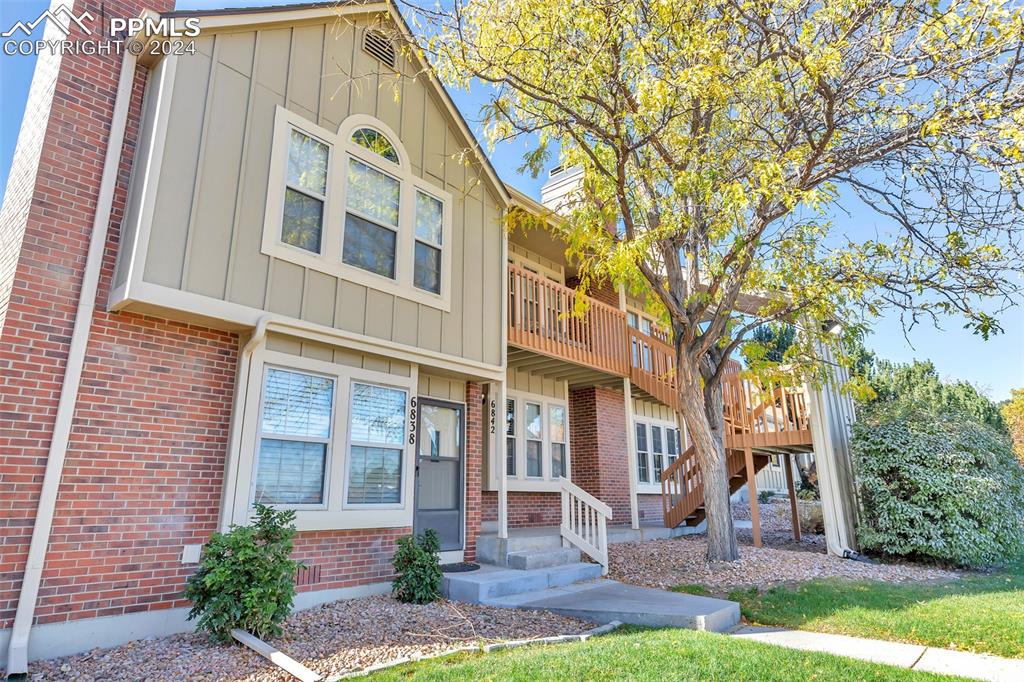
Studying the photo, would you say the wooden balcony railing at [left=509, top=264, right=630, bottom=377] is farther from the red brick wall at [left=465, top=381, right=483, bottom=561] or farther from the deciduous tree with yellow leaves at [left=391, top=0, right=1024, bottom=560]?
the deciduous tree with yellow leaves at [left=391, top=0, right=1024, bottom=560]

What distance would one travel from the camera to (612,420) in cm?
1317

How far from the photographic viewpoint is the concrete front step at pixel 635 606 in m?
5.47

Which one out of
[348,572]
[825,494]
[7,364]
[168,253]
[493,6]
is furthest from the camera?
[825,494]

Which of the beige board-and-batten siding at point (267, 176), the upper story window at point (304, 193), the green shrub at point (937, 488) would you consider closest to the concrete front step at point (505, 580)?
the beige board-and-batten siding at point (267, 176)

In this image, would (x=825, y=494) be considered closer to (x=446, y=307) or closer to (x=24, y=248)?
(x=446, y=307)

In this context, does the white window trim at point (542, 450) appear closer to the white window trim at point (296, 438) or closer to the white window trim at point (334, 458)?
the white window trim at point (334, 458)

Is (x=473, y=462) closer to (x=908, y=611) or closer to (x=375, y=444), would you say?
(x=375, y=444)

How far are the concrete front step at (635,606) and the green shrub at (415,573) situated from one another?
73 centimetres

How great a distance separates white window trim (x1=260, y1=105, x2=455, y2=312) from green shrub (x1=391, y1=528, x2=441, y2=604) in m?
3.11

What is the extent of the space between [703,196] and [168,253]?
6071mm

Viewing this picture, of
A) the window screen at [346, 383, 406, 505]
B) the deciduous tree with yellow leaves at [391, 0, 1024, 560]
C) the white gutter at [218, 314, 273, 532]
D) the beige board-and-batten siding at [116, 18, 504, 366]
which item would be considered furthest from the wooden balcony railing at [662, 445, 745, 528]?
the white gutter at [218, 314, 273, 532]

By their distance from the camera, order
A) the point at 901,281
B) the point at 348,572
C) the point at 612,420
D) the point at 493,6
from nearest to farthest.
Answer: the point at 348,572 → the point at 493,6 → the point at 901,281 → the point at 612,420

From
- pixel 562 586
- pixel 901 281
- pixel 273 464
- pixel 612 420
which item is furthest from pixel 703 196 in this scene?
pixel 612 420

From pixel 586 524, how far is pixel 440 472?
2.42 metres
